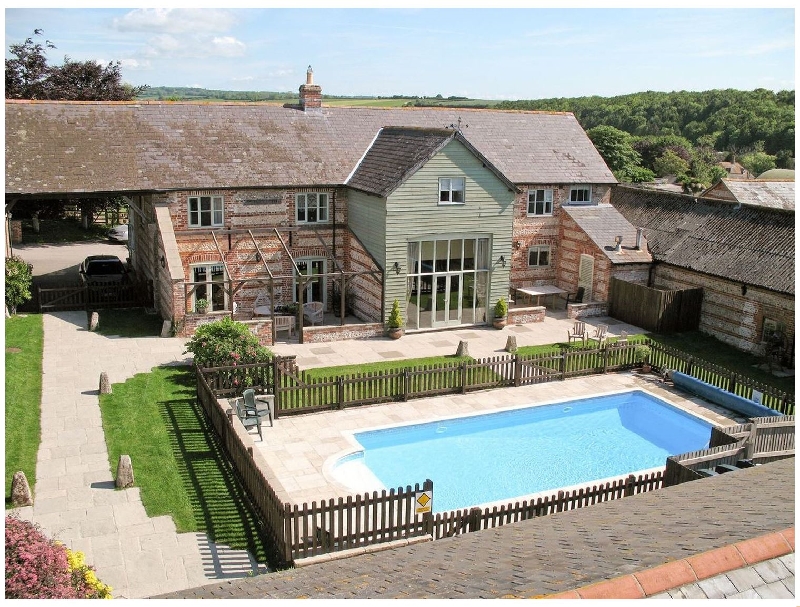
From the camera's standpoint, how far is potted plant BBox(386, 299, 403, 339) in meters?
26.2

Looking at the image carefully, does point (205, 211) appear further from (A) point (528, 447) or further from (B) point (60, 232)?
(B) point (60, 232)

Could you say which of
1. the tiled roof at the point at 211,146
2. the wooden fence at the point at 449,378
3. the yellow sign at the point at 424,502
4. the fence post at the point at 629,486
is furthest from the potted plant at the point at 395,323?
the yellow sign at the point at 424,502

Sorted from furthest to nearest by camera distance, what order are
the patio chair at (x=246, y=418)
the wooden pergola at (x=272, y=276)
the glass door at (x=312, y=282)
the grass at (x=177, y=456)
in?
the glass door at (x=312, y=282) < the wooden pergola at (x=272, y=276) < the patio chair at (x=246, y=418) < the grass at (x=177, y=456)

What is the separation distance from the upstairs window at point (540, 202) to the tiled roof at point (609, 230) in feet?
2.09

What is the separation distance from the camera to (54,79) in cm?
4194

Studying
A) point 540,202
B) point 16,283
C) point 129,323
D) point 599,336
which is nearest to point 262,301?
point 129,323

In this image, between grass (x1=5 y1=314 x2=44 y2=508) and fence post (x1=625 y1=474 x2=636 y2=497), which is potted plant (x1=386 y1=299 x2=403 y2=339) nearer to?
grass (x1=5 y1=314 x2=44 y2=508)

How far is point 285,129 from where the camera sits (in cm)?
2938

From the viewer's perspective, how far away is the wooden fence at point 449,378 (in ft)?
63.4

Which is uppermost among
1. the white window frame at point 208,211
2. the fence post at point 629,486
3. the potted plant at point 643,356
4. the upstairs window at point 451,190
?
the upstairs window at point 451,190

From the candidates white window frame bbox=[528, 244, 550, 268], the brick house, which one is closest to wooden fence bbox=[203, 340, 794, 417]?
the brick house

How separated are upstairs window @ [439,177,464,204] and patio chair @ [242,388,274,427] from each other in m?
11.1

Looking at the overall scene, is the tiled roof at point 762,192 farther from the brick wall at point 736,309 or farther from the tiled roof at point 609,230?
the brick wall at point 736,309

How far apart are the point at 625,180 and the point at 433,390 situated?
58.6 metres
